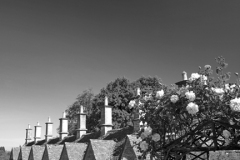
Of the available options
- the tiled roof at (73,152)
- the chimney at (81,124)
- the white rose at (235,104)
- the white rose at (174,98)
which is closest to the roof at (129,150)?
the tiled roof at (73,152)

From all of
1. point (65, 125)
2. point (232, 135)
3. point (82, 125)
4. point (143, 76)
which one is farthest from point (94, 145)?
point (143, 76)

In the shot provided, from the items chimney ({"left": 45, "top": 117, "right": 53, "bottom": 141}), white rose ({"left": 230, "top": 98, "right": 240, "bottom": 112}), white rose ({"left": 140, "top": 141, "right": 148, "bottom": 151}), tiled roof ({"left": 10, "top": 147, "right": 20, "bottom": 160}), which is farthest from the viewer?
tiled roof ({"left": 10, "top": 147, "right": 20, "bottom": 160})

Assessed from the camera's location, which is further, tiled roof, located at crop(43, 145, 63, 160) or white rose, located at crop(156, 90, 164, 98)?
tiled roof, located at crop(43, 145, 63, 160)

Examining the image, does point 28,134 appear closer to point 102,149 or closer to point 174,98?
point 102,149

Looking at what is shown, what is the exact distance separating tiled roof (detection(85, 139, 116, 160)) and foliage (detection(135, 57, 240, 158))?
18680mm

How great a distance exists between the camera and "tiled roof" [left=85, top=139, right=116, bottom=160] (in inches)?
945

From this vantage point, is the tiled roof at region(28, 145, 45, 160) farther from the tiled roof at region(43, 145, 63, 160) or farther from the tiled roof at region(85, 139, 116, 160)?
the tiled roof at region(85, 139, 116, 160)

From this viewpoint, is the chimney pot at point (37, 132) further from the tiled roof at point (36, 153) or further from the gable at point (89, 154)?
the gable at point (89, 154)

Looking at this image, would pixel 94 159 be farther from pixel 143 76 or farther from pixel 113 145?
pixel 143 76

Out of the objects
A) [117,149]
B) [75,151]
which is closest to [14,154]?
[75,151]

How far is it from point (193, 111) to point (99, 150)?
66.7ft

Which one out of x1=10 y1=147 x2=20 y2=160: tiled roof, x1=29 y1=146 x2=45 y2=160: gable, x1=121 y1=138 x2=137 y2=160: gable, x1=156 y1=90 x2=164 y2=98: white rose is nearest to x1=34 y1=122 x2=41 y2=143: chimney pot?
x1=10 y1=147 x2=20 y2=160: tiled roof

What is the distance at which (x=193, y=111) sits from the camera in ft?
17.0

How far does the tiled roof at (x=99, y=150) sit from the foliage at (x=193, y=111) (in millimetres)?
18680
